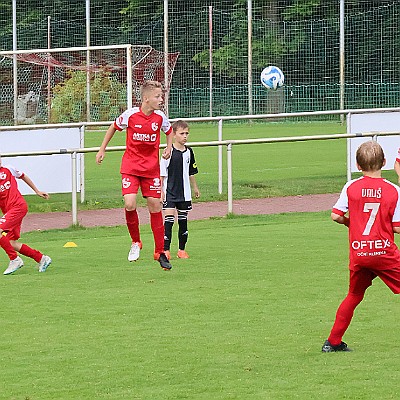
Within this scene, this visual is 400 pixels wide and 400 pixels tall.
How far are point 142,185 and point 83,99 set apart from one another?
1442cm

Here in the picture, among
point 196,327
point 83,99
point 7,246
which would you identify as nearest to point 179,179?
point 7,246

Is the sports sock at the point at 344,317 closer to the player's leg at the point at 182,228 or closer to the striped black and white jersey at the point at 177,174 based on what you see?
the player's leg at the point at 182,228

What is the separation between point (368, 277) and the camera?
6.70m

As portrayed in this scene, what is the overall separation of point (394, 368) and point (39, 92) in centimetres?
2020

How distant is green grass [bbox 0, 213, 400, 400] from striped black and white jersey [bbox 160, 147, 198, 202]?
2.18 ft

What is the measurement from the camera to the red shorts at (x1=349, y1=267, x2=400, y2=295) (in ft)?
21.8

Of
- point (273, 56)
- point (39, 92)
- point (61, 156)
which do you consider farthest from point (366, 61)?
point (61, 156)

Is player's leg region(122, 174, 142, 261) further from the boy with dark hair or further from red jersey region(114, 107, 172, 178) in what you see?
the boy with dark hair

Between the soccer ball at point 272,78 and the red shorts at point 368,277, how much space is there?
97.7 feet

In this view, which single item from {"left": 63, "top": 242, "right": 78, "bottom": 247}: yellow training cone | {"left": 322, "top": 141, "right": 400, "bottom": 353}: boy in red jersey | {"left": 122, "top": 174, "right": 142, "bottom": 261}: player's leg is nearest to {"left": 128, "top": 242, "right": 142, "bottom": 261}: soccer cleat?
{"left": 122, "top": 174, "right": 142, "bottom": 261}: player's leg

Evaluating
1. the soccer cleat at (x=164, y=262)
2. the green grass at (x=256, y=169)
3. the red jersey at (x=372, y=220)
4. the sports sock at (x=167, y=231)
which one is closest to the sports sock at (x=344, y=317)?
the red jersey at (x=372, y=220)

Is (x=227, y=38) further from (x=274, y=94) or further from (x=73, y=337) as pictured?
(x=73, y=337)

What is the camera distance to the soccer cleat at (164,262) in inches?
404

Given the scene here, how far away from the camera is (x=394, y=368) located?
630 centimetres
